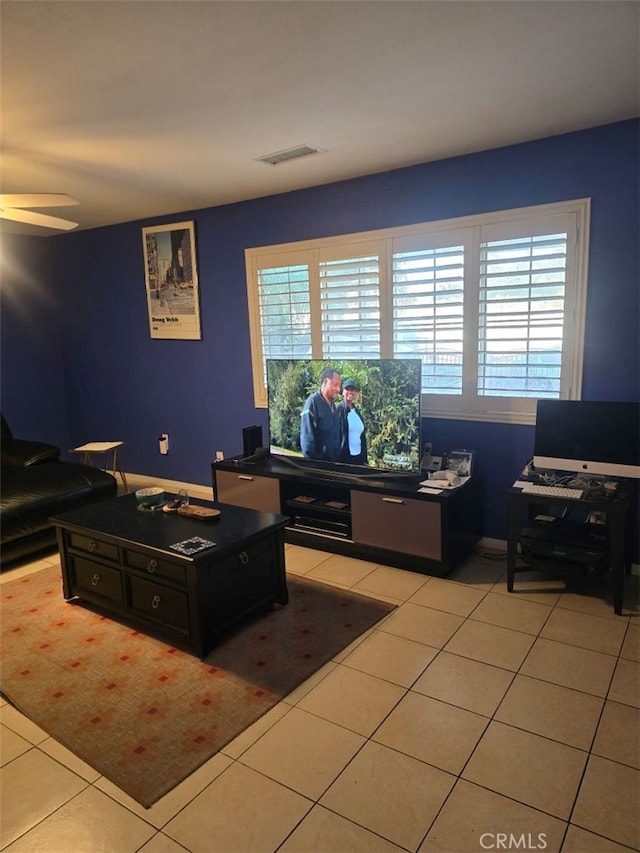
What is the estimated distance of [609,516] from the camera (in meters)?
2.69

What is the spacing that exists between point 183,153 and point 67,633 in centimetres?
260

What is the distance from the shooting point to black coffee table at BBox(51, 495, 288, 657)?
8.14 ft

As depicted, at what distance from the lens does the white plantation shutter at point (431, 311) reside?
11.3 feet

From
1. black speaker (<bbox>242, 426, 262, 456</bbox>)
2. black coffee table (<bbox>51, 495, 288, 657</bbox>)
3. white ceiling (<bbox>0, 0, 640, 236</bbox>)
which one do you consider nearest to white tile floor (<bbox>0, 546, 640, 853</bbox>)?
black coffee table (<bbox>51, 495, 288, 657</bbox>)

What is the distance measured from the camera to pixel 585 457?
115 inches

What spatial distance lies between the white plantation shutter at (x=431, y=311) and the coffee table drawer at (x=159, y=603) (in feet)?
6.66

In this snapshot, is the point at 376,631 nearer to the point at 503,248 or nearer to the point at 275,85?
the point at 503,248

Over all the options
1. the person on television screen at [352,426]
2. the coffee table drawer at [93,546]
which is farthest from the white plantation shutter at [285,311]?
the coffee table drawer at [93,546]

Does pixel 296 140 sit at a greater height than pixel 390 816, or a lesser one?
greater

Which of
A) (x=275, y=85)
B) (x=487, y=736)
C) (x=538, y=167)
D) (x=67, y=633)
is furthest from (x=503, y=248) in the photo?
(x=67, y=633)

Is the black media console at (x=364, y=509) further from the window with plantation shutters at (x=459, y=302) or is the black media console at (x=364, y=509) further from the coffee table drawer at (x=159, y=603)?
the coffee table drawer at (x=159, y=603)

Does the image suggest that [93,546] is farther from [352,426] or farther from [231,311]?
[231,311]

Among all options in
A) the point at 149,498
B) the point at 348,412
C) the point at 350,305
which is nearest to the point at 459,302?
the point at 350,305

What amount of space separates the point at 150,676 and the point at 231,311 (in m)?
2.93
